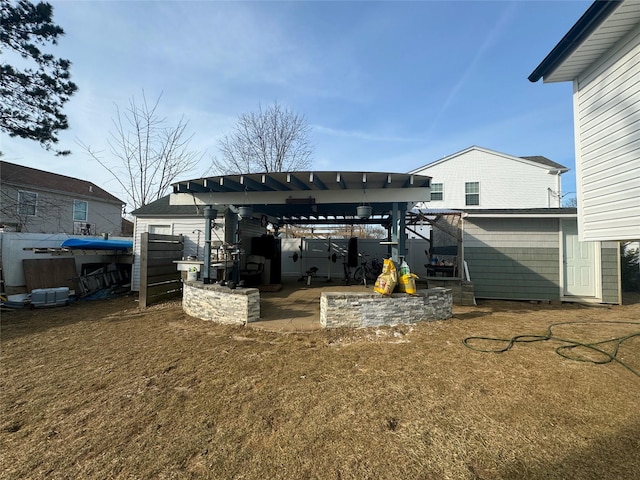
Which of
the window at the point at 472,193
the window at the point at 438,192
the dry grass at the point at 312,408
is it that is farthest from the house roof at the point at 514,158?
the dry grass at the point at 312,408

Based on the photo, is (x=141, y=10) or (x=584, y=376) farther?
(x=141, y=10)

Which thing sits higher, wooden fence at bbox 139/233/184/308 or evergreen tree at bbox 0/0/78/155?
evergreen tree at bbox 0/0/78/155

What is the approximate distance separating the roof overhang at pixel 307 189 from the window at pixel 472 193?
9795 mm

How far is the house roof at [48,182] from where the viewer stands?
41.8 feet

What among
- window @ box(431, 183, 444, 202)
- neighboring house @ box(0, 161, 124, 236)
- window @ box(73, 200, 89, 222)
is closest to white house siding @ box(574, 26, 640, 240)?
window @ box(431, 183, 444, 202)

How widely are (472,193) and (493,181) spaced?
113 centimetres

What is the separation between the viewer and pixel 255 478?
69.7 inches

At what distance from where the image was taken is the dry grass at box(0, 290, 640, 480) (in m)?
1.90

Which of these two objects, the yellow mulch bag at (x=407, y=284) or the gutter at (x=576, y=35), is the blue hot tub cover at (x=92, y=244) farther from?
the gutter at (x=576, y=35)

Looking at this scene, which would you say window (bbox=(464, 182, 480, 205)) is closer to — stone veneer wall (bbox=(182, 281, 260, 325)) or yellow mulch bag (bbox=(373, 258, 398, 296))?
yellow mulch bag (bbox=(373, 258, 398, 296))

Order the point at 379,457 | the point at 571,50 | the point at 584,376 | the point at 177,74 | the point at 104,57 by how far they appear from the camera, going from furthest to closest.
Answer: the point at 177,74, the point at 104,57, the point at 571,50, the point at 584,376, the point at 379,457

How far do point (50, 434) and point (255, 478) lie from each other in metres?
1.87

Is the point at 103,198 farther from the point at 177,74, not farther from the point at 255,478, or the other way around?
the point at 255,478

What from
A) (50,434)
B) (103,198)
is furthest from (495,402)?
(103,198)
